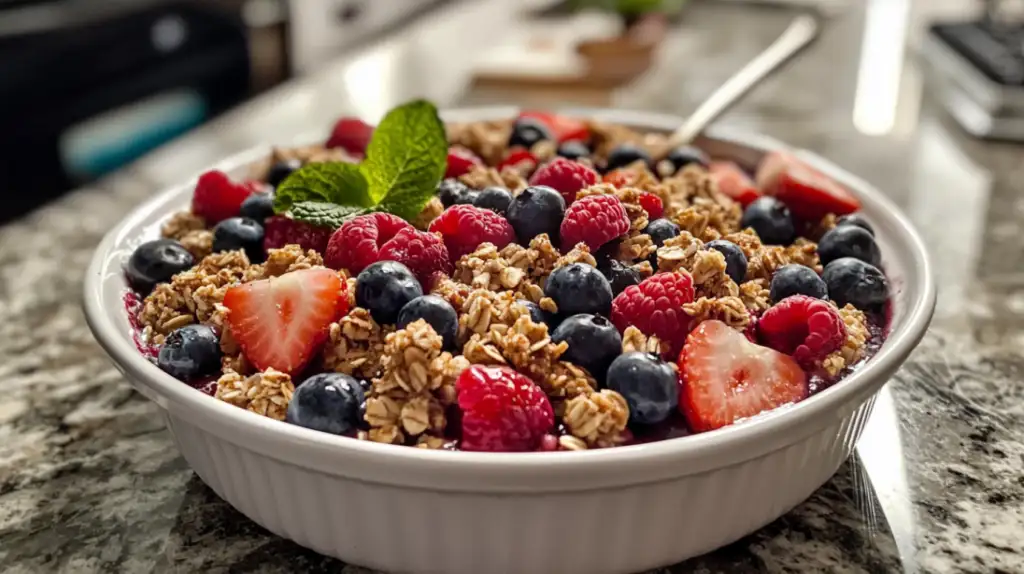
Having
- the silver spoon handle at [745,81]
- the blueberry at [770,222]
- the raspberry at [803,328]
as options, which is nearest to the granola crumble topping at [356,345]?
the raspberry at [803,328]

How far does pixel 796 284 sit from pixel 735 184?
0.28 metres

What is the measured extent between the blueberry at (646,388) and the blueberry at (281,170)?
21.3 inches

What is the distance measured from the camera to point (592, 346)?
2.41 feet

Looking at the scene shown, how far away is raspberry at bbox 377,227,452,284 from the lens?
0.83 meters

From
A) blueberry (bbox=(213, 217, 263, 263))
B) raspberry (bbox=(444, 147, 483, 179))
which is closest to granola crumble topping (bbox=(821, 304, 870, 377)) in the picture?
raspberry (bbox=(444, 147, 483, 179))

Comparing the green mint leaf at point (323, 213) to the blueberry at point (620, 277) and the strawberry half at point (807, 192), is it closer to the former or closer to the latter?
the blueberry at point (620, 277)

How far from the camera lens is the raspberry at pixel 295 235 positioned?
36.8 inches

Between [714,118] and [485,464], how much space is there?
812mm

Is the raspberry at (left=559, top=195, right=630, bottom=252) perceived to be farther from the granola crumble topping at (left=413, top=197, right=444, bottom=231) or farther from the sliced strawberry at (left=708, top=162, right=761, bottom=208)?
the sliced strawberry at (left=708, top=162, right=761, bottom=208)

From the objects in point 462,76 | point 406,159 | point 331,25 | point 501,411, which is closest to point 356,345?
point 501,411

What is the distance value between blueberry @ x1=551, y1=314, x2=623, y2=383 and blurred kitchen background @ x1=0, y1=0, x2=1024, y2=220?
3.34ft

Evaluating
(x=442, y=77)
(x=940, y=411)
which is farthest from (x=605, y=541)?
(x=442, y=77)

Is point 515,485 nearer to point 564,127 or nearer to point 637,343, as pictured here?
point 637,343

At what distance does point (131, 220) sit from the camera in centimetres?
99
